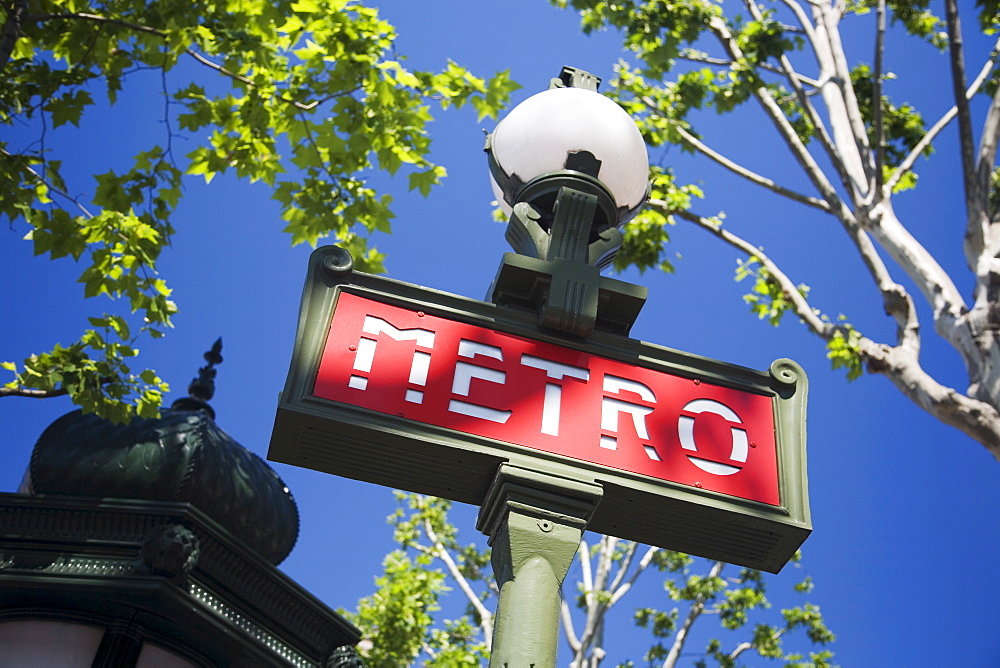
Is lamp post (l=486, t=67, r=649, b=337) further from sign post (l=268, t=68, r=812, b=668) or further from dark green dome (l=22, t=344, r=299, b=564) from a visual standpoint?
dark green dome (l=22, t=344, r=299, b=564)

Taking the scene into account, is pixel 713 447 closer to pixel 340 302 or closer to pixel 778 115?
pixel 340 302

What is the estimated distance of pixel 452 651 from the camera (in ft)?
43.1

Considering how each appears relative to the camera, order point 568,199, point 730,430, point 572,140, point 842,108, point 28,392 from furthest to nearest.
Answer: point 842,108 → point 28,392 → point 572,140 → point 568,199 → point 730,430

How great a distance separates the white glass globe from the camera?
2.91 m

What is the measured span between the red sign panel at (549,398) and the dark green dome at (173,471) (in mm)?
3194

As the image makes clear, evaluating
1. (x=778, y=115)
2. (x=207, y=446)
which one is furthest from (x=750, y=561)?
(x=778, y=115)

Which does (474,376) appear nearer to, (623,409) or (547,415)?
(547,415)

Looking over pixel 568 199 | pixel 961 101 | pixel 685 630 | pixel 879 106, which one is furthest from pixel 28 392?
pixel 685 630

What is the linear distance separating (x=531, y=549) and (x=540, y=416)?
39 cm

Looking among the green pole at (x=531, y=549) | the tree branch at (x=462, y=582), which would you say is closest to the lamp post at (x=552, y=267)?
the green pole at (x=531, y=549)

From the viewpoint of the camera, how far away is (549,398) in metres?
2.33

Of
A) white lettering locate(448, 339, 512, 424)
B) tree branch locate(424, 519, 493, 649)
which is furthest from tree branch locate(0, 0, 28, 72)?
tree branch locate(424, 519, 493, 649)

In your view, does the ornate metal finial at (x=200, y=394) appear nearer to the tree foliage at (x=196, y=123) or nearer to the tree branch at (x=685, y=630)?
the tree foliage at (x=196, y=123)

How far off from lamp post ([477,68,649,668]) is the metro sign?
0.26 ft
